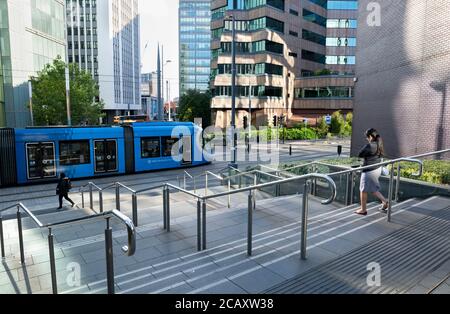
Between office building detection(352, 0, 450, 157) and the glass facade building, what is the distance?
12208cm

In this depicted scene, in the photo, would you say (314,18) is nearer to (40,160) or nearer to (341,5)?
(341,5)

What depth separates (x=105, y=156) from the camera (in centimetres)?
1705

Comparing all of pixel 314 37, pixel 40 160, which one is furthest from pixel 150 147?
pixel 314 37

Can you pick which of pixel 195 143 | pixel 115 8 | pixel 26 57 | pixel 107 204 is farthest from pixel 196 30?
pixel 107 204

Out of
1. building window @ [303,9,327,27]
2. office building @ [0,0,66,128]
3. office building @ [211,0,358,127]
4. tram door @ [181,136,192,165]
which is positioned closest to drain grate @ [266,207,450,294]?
tram door @ [181,136,192,165]

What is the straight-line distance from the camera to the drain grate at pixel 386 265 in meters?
3.81

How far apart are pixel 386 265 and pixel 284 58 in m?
53.1

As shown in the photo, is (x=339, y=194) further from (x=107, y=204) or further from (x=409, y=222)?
(x=107, y=204)

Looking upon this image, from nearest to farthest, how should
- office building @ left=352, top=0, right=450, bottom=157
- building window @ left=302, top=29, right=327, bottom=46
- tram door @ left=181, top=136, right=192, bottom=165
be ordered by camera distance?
1. office building @ left=352, top=0, right=450, bottom=157
2. tram door @ left=181, top=136, right=192, bottom=165
3. building window @ left=302, top=29, right=327, bottom=46

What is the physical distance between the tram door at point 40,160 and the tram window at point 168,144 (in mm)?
5713

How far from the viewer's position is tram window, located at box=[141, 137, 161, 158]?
723 inches

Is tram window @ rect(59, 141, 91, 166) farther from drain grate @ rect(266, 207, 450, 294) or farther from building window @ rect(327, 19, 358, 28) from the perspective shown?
building window @ rect(327, 19, 358, 28)

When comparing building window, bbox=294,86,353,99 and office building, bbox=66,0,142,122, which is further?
office building, bbox=66,0,142,122

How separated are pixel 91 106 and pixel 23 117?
696 cm
